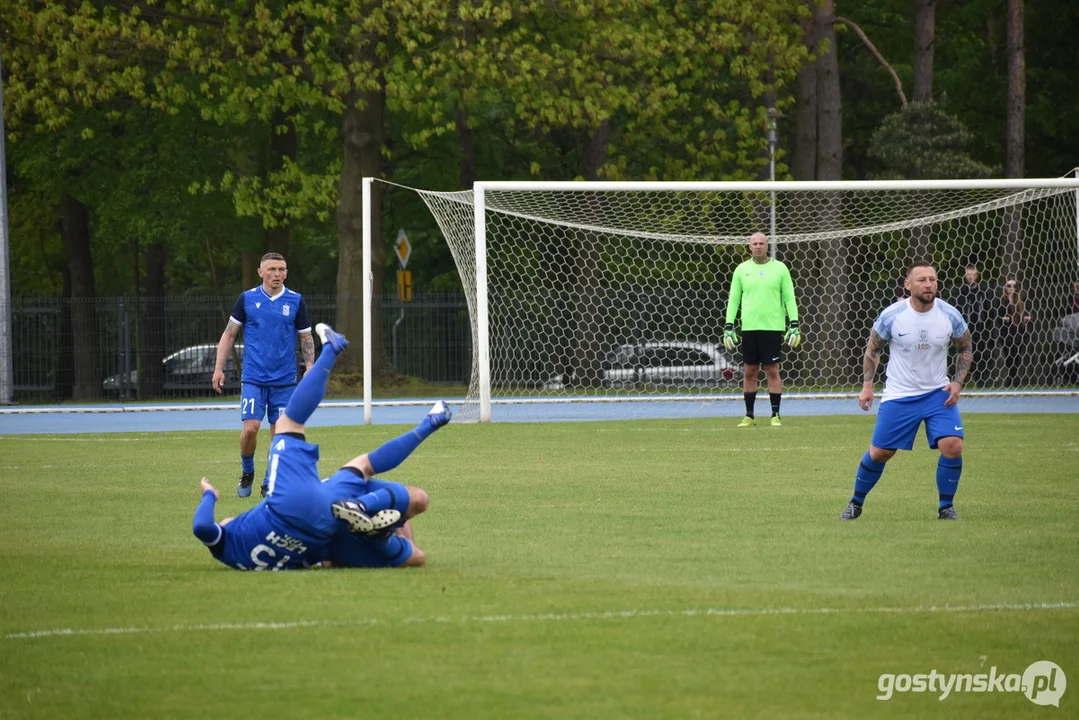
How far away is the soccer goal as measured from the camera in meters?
26.1

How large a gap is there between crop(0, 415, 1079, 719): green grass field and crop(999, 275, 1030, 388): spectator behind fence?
40.9 ft

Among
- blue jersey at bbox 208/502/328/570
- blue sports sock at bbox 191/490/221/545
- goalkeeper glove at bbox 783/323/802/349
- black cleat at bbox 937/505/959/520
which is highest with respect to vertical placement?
goalkeeper glove at bbox 783/323/802/349

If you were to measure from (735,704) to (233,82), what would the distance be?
27207mm

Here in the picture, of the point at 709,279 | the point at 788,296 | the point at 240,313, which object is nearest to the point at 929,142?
the point at 709,279

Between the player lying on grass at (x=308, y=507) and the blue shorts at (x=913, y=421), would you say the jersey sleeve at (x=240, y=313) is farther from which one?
the blue shorts at (x=913, y=421)

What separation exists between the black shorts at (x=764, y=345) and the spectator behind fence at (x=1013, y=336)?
745 centimetres

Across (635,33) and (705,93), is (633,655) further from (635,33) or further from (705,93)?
(705,93)

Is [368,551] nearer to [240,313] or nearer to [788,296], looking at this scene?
[240,313]

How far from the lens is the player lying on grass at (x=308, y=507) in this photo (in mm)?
8359

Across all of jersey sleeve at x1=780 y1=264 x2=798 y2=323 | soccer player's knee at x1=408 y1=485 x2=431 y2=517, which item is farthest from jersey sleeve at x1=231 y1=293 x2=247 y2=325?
jersey sleeve at x1=780 y1=264 x2=798 y2=323

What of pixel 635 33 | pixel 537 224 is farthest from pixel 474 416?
pixel 635 33

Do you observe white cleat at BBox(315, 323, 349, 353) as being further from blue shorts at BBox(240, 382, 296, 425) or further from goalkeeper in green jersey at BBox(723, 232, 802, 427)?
goalkeeper in green jersey at BBox(723, 232, 802, 427)

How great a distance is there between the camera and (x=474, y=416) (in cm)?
2280

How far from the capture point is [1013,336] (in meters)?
26.5
